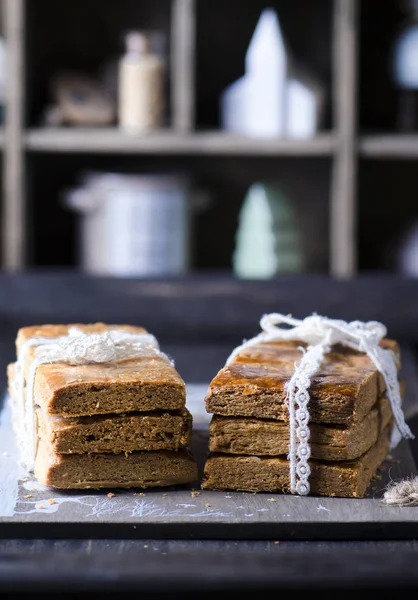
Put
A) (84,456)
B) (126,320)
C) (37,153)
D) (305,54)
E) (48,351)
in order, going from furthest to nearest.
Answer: (305,54) < (37,153) < (126,320) < (48,351) < (84,456)

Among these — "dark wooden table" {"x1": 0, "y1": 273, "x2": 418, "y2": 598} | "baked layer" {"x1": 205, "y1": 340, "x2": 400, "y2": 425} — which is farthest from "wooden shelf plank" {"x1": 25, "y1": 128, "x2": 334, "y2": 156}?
"baked layer" {"x1": 205, "y1": 340, "x2": 400, "y2": 425}

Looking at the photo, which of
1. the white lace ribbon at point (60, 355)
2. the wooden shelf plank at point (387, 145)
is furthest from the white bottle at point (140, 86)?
the white lace ribbon at point (60, 355)

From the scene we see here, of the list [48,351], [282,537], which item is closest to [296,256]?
[48,351]

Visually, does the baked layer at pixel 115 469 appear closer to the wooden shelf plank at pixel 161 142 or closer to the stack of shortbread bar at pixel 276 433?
the stack of shortbread bar at pixel 276 433

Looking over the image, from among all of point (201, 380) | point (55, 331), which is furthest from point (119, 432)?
point (201, 380)

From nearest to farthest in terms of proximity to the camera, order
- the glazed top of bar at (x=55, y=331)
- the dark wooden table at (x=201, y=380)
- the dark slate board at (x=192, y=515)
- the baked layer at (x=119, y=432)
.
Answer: the dark wooden table at (x=201, y=380) → the dark slate board at (x=192, y=515) → the baked layer at (x=119, y=432) → the glazed top of bar at (x=55, y=331)

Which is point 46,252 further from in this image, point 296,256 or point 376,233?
point 376,233
